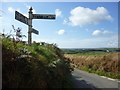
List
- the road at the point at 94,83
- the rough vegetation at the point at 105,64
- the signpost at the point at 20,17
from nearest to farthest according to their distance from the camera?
the signpost at the point at 20,17 < the road at the point at 94,83 < the rough vegetation at the point at 105,64

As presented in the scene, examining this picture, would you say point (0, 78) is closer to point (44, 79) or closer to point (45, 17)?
point (44, 79)

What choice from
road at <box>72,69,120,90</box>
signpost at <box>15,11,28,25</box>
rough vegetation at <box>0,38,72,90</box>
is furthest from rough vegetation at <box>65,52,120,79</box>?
rough vegetation at <box>0,38,72,90</box>

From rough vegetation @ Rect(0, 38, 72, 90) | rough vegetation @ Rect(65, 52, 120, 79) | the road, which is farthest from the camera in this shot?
rough vegetation @ Rect(65, 52, 120, 79)

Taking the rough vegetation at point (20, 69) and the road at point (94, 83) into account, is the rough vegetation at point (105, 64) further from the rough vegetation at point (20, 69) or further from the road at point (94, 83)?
the rough vegetation at point (20, 69)

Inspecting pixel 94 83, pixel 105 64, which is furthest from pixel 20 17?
pixel 105 64

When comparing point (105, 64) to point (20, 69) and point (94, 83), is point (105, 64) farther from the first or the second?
point (20, 69)

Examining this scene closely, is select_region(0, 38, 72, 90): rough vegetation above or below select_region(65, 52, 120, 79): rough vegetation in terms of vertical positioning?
above

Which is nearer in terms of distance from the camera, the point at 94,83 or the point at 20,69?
the point at 20,69

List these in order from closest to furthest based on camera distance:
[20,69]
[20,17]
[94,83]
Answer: [20,69] < [20,17] < [94,83]

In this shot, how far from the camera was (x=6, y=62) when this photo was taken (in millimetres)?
8016

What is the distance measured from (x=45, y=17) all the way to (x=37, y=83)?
202 inches

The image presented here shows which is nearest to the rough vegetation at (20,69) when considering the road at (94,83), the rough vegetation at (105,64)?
the road at (94,83)

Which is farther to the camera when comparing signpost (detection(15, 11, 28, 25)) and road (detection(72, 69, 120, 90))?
road (detection(72, 69, 120, 90))

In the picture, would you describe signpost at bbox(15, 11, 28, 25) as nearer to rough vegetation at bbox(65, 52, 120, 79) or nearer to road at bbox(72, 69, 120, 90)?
road at bbox(72, 69, 120, 90)
